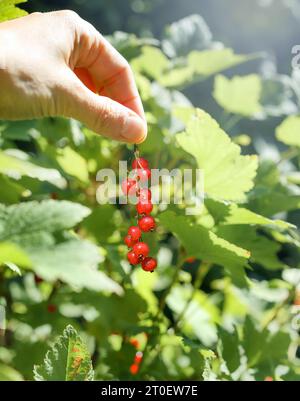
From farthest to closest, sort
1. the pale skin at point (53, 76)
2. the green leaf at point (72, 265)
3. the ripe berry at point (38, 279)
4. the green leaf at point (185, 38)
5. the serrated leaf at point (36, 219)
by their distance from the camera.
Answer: the green leaf at point (185, 38)
the ripe berry at point (38, 279)
the pale skin at point (53, 76)
the serrated leaf at point (36, 219)
the green leaf at point (72, 265)

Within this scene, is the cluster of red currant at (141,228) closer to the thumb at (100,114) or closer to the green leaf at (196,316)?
the thumb at (100,114)

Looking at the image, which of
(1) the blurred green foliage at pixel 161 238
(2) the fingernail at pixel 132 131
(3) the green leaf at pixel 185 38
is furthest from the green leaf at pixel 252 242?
(3) the green leaf at pixel 185 38

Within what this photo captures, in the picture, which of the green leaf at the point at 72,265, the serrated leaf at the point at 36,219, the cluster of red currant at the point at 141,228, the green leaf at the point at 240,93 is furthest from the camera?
the green leaf at the point at 240,93

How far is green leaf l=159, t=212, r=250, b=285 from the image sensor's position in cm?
94

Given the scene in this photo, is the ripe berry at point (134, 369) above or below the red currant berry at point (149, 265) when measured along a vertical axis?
below

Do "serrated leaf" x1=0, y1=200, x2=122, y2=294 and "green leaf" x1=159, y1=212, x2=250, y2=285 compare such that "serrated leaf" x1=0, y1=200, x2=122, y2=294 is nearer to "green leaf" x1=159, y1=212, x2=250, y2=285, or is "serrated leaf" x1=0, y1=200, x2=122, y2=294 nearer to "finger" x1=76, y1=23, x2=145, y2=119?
"green leaf" x1=159, y1=212, x2=250, y2=285

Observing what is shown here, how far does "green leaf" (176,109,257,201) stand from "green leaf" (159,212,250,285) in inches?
3.8

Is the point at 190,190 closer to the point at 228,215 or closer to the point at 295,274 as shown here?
the point at 228,215

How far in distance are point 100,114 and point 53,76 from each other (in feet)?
0.38

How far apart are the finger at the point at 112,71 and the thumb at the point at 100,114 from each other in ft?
0.43

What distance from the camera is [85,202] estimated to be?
4.29 ft

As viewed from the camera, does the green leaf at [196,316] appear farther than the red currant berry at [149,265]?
Yes

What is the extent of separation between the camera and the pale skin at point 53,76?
891mm

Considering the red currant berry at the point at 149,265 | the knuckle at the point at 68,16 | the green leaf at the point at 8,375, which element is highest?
the knuckle at the point at 68,16
